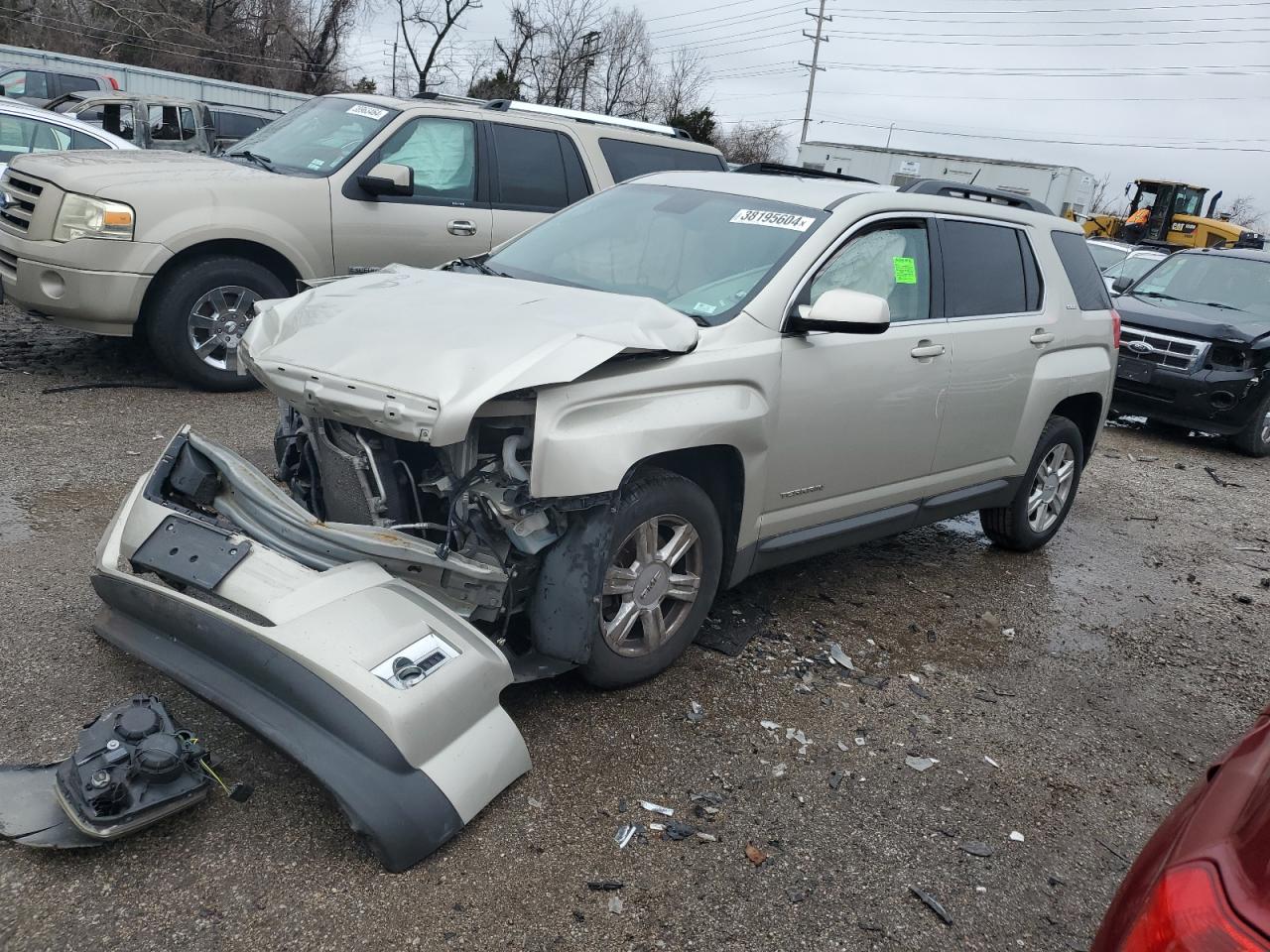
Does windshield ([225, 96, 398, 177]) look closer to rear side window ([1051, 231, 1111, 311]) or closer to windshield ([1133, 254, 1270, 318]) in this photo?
rear side window ([1051, 231, 1111, 311])

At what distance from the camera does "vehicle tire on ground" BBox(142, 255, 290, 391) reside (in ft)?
20.9

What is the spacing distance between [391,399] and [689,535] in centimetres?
121

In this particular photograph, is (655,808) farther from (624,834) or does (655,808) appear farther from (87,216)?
(87,216)

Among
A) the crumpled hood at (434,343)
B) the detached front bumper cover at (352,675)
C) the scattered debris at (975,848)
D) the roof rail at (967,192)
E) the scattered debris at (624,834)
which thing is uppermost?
the roof rail at (967,192)

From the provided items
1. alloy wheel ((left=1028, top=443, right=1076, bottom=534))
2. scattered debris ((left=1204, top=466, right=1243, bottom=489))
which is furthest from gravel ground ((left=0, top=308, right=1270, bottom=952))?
scattered debris ((left=1204, top=466, right=1243, bottom=489))

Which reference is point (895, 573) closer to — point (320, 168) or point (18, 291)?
point (320, 168)

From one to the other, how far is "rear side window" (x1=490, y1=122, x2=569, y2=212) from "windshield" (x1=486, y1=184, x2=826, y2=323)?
3106 millimetres

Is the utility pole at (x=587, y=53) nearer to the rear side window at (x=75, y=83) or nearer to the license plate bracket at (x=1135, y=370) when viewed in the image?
the rear side window at (x=75, y=83)

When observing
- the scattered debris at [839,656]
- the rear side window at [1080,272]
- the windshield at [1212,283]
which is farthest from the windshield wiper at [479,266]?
the windshield at [1212,283]

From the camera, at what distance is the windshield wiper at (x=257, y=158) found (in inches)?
275

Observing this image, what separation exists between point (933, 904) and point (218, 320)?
5644mm

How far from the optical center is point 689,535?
3.62 m

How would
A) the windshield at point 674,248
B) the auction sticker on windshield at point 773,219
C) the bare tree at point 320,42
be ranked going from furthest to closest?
the bare tree at point 320,42 < the auction sticker on windshield at point 773,219 < the windshield at point 674,248

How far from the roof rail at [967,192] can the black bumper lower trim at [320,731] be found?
138 inches
